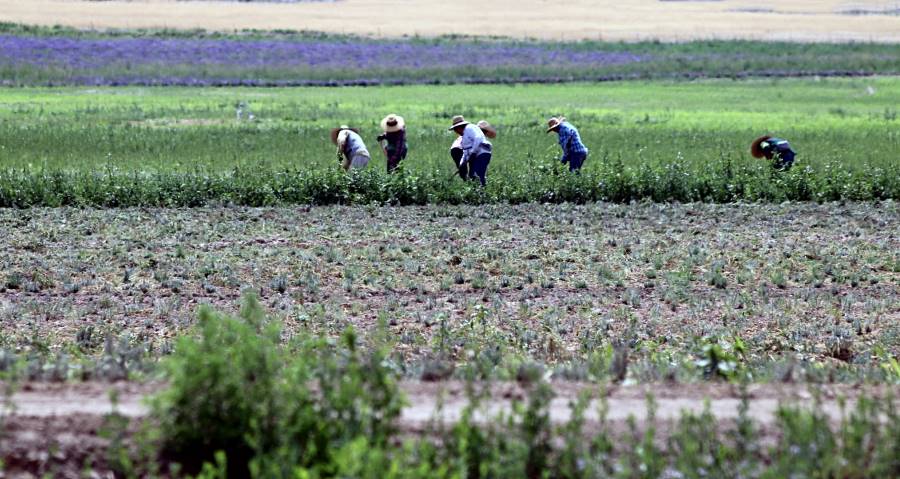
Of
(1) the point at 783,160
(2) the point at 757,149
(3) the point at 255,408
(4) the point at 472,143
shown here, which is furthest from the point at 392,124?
(3) the point at 255,408

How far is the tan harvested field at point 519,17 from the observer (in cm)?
8606

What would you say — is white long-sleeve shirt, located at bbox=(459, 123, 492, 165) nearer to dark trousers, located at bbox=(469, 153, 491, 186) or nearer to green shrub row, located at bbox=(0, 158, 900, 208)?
dark trousers, located at bbox=(469, 153, 491, 186)

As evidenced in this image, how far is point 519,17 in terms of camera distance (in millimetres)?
104750

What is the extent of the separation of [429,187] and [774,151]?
19.2 feet

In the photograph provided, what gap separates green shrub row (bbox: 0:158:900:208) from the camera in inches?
754

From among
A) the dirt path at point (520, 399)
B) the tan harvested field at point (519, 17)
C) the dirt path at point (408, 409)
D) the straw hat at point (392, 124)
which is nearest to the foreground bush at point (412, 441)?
the dirt path at point (408, 409)

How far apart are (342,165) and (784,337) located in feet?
34.1

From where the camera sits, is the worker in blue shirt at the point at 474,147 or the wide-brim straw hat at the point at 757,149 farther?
the wide-brim straw hat at the point at 757,149

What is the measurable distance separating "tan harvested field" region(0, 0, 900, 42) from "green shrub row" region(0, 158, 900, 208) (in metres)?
60.5

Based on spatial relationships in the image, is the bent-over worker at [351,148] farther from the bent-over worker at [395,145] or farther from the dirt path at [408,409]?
the dirt path at [408,409]

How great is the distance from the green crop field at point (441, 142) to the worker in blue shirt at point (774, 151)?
0.93 feet

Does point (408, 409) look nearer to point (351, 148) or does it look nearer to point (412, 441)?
point (412, 441)

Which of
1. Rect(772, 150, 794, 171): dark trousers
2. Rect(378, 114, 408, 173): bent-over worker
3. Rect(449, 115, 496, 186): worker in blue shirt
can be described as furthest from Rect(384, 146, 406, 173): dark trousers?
Rect(772, 150, 794, 171): dark trousers

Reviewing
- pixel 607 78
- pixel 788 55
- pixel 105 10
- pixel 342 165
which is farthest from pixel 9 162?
pixel 105 10
